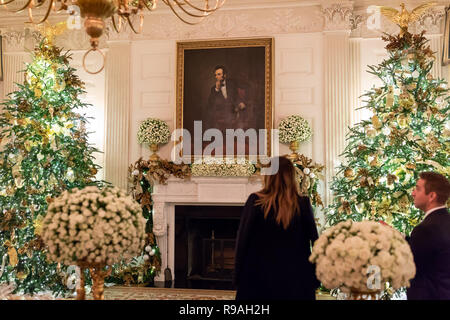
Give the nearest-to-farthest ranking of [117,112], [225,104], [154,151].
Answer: [154,151]
[225,104]
[117,112]

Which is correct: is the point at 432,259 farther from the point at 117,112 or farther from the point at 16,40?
the point at 16,40

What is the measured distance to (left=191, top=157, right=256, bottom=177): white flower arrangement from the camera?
6.95 m

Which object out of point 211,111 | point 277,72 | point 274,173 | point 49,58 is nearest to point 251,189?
point 211,111

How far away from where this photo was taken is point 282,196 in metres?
2.99

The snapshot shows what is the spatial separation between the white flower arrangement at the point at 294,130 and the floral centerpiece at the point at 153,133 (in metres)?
1.87

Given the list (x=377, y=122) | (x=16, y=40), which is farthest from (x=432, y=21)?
(x=16, y=40)

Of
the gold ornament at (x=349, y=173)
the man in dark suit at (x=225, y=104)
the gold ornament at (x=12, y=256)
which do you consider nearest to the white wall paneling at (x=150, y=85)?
the man in dark suit at (x=225, y=104)

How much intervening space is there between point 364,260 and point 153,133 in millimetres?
5243

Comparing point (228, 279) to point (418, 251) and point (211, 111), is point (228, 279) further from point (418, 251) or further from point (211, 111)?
point (418, 251)

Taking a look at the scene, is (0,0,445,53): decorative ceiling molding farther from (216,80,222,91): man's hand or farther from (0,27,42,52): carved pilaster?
(216,80,222,91): man's hand

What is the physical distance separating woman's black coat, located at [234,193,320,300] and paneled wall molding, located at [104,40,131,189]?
474cm
